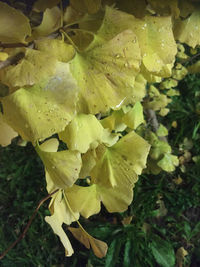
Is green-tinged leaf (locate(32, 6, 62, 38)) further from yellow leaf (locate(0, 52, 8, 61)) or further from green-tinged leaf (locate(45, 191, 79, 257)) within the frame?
green-tinged leaf (locate(45, 191, 79, 257))

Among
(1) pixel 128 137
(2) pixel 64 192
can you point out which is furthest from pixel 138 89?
(2) pixel 64 192

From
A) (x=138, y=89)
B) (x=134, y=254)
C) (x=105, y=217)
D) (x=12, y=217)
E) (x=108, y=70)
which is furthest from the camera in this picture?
(x=12, y=217)

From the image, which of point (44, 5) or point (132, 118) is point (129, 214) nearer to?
point (132, 118)

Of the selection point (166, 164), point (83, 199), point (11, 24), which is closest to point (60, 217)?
point (83, 199)

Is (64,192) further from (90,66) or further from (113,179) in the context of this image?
(90,66)

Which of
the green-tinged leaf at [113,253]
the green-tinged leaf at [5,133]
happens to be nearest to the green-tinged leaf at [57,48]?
the green-tinged leaf at [5,133]
